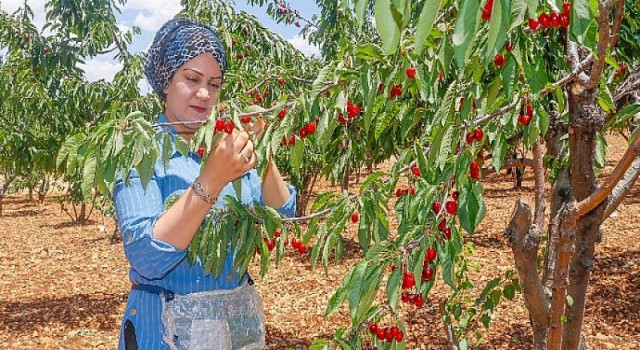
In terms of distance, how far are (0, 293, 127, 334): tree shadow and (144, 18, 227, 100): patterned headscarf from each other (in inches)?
216

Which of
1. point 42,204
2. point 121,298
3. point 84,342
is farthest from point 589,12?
point 42,204

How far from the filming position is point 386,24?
Result: 2.27 feet

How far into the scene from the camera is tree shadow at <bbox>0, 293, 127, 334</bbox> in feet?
23.2

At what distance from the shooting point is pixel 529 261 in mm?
2133

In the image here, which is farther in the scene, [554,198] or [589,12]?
[554,198]

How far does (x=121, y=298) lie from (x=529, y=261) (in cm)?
721

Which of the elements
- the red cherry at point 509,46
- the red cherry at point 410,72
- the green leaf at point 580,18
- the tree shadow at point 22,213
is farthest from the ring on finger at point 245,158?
the tree shadow at point 22,213

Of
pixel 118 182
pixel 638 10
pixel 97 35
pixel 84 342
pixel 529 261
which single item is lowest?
pixel 84 342

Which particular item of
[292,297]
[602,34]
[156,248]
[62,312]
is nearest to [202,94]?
[156,248]

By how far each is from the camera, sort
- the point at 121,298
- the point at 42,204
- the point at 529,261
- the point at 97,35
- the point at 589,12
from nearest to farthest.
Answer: the point at 589,12 < the point at 529,261 < the point at 97,35 < the point at 121,298 < the point at 42,204

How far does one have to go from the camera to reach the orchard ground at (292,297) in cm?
601

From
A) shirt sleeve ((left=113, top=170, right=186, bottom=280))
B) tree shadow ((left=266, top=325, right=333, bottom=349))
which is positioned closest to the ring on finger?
shirt sleeve ((left=113, top=170, right=186, bottom=280))

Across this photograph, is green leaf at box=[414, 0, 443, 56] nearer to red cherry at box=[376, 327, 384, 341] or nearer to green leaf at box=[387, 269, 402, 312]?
green leaf at box=[387, 269, 402, 312]

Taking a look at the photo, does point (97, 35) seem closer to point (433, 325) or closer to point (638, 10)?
point (433, 325)
